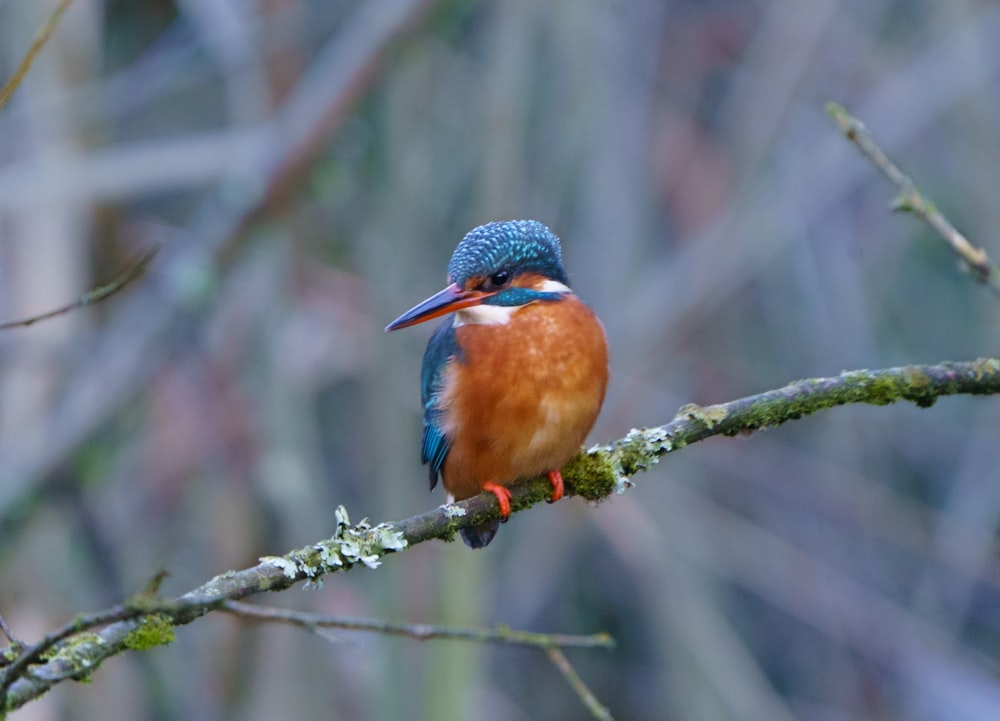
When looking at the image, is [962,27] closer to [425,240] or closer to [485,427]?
[425,240]

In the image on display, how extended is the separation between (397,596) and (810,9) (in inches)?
122

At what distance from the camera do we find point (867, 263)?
18.5 ft

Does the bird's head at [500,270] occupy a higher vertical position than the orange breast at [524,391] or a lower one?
higher

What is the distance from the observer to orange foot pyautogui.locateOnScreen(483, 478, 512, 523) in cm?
228

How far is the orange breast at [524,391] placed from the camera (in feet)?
7.96

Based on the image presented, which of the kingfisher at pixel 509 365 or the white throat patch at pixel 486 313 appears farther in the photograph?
the white throat patch at pixel 486 313

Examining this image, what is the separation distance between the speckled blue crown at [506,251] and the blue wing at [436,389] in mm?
172

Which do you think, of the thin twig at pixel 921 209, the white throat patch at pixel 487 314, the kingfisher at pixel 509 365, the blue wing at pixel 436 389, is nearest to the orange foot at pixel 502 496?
the kingfisher at pixel 509 365

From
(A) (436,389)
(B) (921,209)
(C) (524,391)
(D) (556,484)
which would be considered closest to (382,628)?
(D) (556,484)

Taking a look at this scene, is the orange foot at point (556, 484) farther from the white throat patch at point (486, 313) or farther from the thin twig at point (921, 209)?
the thin twig at point (921, 209)

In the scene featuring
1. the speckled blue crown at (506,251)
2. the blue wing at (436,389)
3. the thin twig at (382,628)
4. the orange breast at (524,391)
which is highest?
the speckled blue crown at (506,251)

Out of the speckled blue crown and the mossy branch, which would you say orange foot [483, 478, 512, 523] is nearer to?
the mossy branch

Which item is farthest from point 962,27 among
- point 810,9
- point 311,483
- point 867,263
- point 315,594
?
point 315,594

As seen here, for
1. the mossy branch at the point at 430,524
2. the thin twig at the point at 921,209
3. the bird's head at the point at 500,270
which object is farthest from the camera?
the bird's head at the point at 500,270
